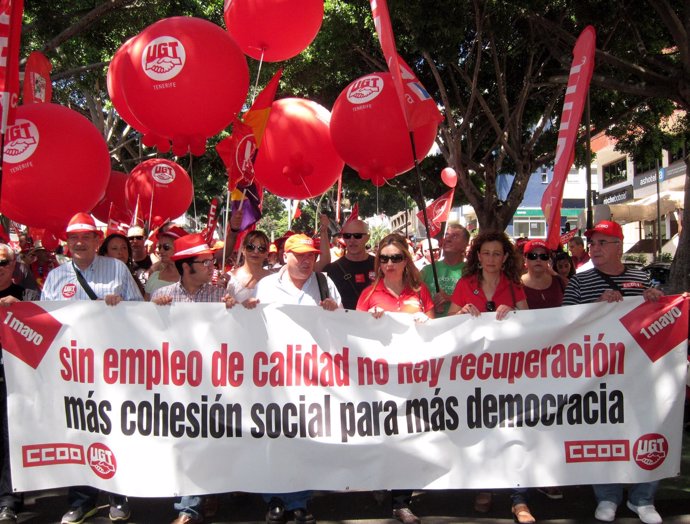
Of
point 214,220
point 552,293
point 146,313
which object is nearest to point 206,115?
point 146,313

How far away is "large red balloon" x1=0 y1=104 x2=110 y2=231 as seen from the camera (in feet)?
16.8

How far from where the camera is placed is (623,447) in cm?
411

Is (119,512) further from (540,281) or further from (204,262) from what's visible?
(540,281)

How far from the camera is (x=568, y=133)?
5.37 metres

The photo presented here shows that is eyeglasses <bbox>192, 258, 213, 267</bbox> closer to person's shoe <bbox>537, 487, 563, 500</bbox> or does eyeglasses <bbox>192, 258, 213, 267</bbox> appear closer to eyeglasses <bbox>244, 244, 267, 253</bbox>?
eyeglasses <bbox>244, 244, 267, 253</bbox>

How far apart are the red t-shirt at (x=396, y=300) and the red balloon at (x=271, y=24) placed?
255cm

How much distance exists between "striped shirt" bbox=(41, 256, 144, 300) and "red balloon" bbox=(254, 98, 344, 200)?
2033 mm

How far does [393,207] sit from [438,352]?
57.9 meters

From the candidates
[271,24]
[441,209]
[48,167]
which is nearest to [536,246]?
[271,24]

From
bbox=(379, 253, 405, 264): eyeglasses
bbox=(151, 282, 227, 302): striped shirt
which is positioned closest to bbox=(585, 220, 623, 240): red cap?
bbox=(379, 253, 405, 264): eyeglasses

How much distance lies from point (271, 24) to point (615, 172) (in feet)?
125

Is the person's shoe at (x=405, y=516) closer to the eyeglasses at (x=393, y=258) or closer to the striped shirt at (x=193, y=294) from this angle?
the eyeglasses at (x=393, y=258)

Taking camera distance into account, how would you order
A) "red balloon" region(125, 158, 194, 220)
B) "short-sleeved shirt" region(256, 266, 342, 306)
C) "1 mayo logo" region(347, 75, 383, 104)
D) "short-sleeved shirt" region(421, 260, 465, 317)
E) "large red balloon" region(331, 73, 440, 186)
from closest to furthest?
"short-sleeved shirt" region(256, 266, 342, 306) → "short-sleeved shirt" region(421, 260, 465, 317) → "large red balloon" region(331, 73, 440, 186) → "1 mayo logo" region(347, 75, 383, 104) → "red balloon" region(125, 158, 194, 220)

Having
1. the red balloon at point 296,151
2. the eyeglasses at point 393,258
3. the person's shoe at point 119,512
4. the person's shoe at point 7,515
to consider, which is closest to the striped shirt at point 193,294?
the eyeglasses at point 393,258
